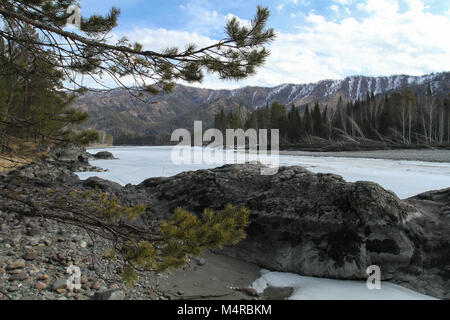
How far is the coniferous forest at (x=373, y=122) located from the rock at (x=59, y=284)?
39619 mm

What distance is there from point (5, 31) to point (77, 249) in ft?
10.0

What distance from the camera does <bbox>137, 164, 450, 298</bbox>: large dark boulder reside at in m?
3.29

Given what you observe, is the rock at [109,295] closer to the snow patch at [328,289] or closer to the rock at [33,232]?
the snow patch at [328,289]

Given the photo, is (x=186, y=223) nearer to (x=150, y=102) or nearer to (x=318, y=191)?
(x=150, y=102)

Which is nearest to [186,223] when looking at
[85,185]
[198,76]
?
[198,76]

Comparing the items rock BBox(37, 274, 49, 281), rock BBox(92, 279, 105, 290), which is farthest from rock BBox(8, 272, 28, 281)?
rock BBox(92, 279, 105, 290)

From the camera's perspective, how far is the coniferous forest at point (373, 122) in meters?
38.0

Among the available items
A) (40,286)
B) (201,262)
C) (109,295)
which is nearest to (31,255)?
(40,286)

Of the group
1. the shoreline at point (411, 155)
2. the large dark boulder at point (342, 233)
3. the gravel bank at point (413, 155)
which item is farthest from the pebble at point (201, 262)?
the gravel bank at point (413, 155)

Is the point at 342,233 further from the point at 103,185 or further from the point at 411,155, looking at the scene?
the point at 411,155

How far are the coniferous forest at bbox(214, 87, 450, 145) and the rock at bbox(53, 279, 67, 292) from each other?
130 ft

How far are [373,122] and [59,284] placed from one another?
50611 millimetres

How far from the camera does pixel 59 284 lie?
2.75 meters

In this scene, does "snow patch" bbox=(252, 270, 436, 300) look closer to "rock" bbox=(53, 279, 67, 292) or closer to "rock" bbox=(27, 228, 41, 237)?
"rock" bbox=(53, 279, 67, 292)
